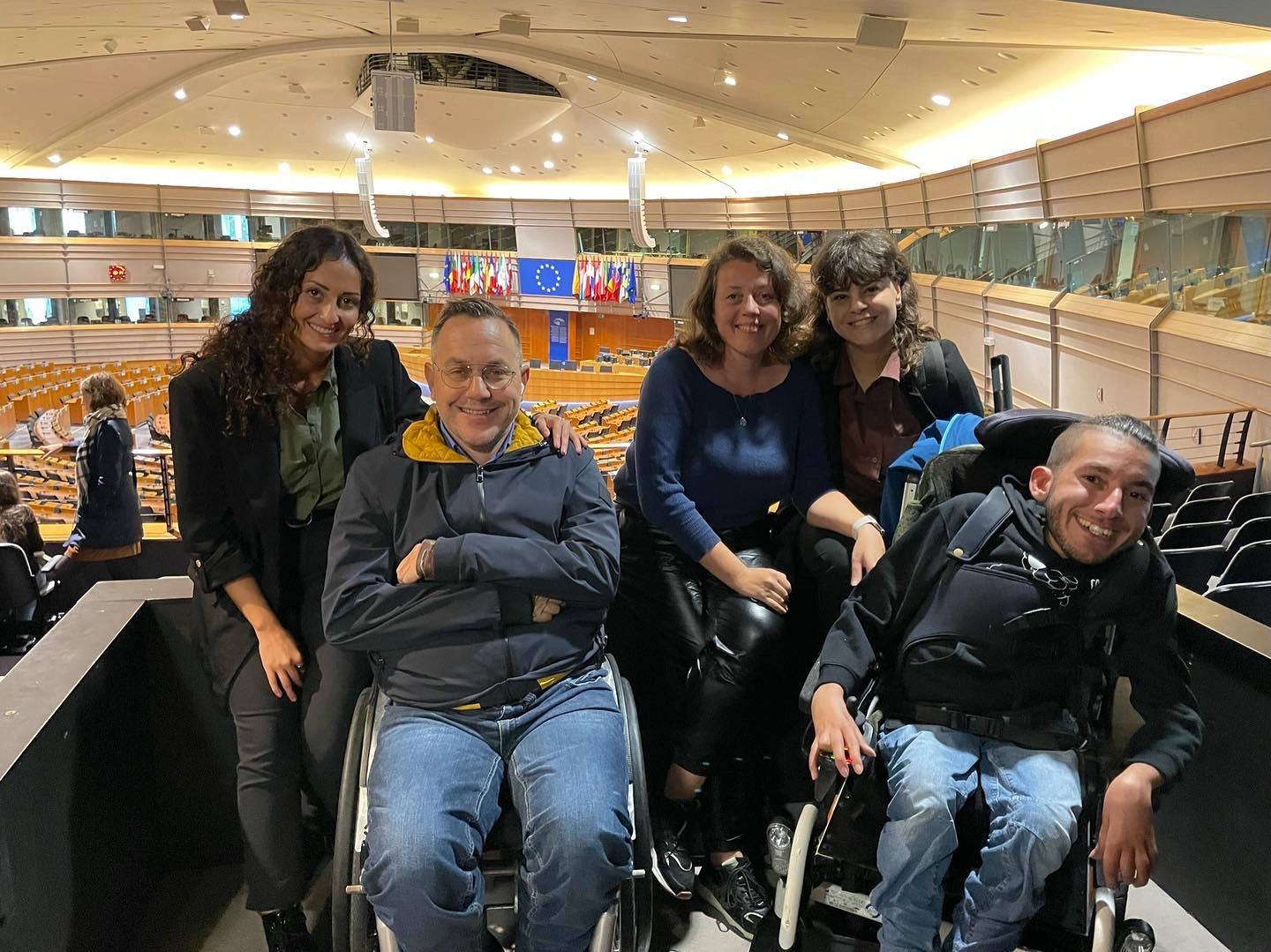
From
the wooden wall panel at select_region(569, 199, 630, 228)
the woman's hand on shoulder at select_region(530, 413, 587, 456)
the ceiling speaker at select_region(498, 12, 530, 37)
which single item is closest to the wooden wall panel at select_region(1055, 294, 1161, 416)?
the ceiling speaker at select_region(498, 12, 530, 37)

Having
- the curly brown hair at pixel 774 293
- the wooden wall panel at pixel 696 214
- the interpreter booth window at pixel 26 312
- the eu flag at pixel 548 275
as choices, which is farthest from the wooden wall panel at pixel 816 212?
the interpreter booth window at pixel 26 312

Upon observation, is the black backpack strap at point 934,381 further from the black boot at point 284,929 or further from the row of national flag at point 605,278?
the row of national flag at point 605,278

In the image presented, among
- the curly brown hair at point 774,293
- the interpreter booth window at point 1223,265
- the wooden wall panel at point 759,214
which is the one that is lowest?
the curly brown hair at point 774,293

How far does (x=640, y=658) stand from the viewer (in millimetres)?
2541

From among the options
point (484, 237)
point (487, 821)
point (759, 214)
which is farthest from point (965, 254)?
point (484, 237)

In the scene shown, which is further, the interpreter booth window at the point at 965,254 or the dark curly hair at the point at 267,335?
the interpreter booth window at the point at 965,254

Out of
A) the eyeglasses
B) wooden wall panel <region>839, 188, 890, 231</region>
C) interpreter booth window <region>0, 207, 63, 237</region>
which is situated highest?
interpreter booth window <region>0, 207, 63, 237</region>

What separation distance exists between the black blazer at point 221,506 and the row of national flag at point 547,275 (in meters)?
23.2

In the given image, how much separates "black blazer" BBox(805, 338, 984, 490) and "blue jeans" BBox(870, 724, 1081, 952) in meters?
0.93

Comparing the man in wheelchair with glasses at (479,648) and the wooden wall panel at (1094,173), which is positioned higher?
the wooden wall panel at (1094,173)

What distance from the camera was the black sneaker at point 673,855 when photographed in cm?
215

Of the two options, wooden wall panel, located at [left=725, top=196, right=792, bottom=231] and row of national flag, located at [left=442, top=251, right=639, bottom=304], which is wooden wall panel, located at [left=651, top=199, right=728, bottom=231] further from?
row of national flag, located at [left=442, top=251, right=639, bottom=304]

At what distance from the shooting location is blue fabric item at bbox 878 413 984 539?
2.25 meters

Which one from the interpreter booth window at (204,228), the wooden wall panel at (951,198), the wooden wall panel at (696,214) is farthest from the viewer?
the interpreter booth window at (204,228)
